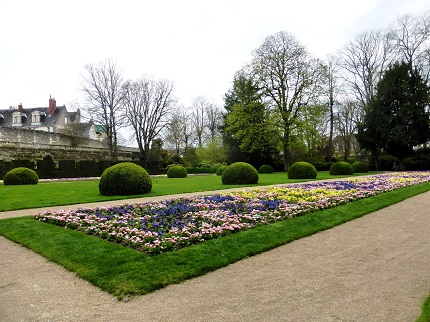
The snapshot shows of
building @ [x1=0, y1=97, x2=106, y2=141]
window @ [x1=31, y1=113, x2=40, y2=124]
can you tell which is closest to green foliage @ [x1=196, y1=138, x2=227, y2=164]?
building @ [x1=0, y1=97, x2=106, y2=141]

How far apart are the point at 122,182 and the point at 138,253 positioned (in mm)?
8639

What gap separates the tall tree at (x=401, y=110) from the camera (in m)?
32.8

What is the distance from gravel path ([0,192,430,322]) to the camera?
→ 2.85 meters

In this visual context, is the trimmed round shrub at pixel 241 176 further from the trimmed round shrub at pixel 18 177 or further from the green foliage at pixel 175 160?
the green foliage at pixel 175 160

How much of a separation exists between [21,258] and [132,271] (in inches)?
87.1

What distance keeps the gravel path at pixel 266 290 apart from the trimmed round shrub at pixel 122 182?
7.60m

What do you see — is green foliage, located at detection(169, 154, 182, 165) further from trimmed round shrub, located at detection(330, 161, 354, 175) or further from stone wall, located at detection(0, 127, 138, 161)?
trimmed round shrub, located at detection(330, 161, 354, 175)

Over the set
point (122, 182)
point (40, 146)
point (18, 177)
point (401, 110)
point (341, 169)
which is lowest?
point (341, 169)

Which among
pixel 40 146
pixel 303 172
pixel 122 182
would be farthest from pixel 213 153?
pixel 122 182

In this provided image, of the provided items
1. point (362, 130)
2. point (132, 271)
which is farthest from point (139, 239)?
point (362, 130)

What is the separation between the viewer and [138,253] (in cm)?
450

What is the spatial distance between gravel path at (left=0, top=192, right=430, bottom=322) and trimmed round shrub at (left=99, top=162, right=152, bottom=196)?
7599 millimetres

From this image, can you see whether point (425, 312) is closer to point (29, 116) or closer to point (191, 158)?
point (191, 158)

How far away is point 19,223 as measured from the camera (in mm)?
7023
